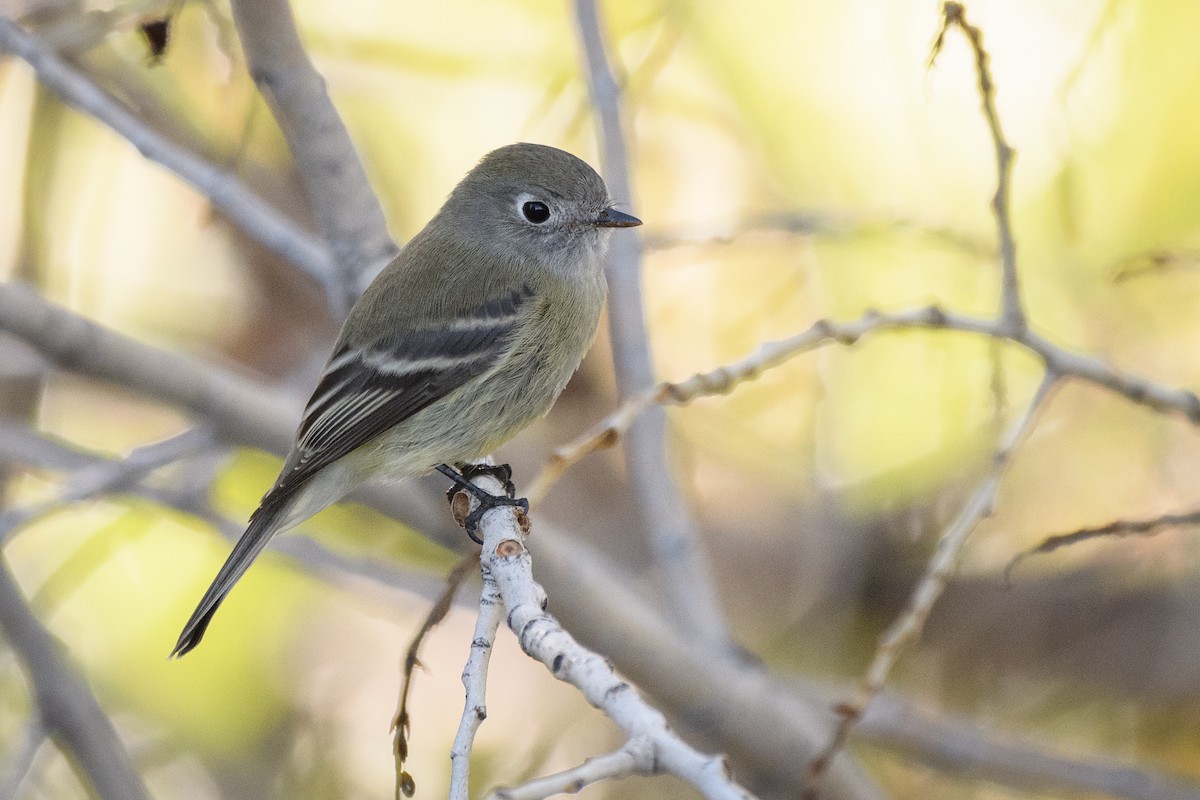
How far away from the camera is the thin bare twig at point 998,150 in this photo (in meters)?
1.86

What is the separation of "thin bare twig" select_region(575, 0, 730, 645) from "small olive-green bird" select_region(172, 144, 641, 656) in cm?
11

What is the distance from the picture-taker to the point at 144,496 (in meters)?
2.73

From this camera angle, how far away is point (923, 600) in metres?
1.84

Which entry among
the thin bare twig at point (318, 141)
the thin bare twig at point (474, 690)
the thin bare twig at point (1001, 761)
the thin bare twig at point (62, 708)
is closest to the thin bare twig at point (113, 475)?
the thin bare twig at point (62, 708)

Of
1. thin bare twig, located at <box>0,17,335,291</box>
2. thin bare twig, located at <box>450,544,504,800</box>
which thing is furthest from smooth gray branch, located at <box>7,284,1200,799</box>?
thin bare twig, located at <box>450,544,504,800</box>

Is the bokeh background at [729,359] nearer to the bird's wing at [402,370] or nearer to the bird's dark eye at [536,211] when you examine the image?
the bird's dark eye at [536,211]

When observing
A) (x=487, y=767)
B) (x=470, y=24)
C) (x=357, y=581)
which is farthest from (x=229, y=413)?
(x=470, y=24)

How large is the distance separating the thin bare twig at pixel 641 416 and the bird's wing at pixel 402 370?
0.33 meters

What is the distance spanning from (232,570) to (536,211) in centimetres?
111

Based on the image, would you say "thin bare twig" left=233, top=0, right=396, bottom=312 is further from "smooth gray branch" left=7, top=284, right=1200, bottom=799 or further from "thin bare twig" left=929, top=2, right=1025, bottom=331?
"thin bare twig" left=929, top=2, right=1025, bottom=331

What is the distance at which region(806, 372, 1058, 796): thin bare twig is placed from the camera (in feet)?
5.83

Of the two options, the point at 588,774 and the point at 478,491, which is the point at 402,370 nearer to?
the point at 478,491

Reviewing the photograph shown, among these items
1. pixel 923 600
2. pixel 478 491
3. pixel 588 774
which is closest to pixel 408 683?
pixel 588 774

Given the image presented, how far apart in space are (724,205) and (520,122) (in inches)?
31.2
